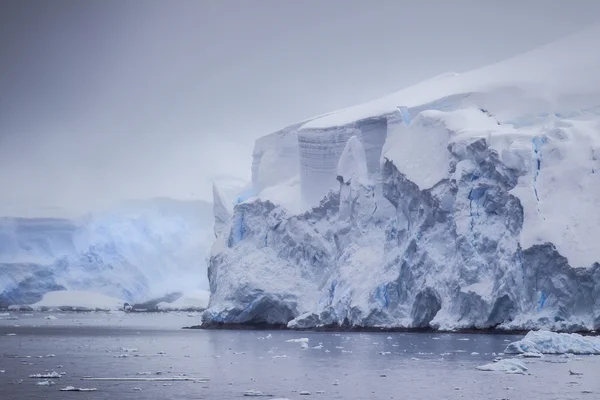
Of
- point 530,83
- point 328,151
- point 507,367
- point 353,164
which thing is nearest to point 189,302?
point 328,151

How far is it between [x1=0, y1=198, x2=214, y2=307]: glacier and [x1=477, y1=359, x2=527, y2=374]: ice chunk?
193ft

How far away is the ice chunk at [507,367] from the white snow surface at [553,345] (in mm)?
4090

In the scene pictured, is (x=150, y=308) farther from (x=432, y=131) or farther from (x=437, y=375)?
(x=437, y=375)

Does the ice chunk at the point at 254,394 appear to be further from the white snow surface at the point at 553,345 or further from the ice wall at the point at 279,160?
the ice wall at the point at 279,160

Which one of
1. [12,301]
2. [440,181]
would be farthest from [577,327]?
[12,301]

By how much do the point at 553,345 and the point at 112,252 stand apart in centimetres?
5705

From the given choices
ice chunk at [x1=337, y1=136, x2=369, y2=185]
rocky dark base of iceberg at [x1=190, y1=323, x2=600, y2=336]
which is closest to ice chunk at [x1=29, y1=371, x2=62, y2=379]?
rocky dark base of iceberg at [x1=190, y1=323, x2=600, y2=336]

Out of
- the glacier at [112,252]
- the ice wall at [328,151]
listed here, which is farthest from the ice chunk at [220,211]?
the glacier at [112,252]

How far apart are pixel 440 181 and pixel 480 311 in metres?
5.99

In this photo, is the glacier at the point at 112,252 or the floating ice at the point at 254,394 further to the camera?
the glacier at the point at 112,252

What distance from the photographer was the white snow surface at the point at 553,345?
2648cm

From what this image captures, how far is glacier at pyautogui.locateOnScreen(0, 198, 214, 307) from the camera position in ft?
249

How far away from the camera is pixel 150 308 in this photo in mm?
86500

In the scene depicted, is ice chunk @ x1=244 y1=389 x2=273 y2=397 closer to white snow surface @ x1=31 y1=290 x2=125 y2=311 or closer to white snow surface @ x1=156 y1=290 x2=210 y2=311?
white snow surface @ x1=31 y1=290 x2=125 y2=311
